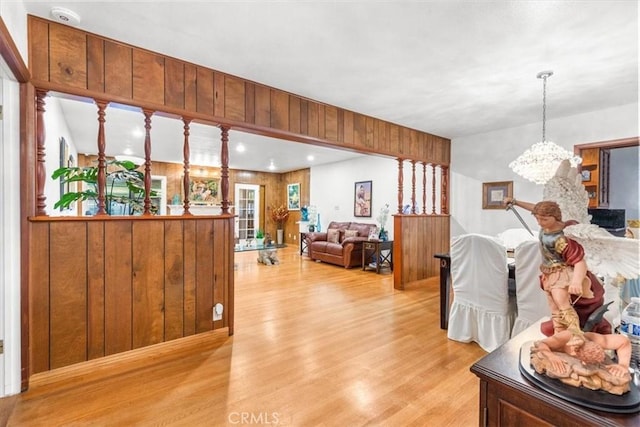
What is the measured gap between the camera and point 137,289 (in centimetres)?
242

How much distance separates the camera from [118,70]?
2338mm

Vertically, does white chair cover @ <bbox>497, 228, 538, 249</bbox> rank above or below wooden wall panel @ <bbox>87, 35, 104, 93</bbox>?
below

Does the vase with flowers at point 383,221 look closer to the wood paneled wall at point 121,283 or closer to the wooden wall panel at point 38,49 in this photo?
the wood paneled wall at point 121,283

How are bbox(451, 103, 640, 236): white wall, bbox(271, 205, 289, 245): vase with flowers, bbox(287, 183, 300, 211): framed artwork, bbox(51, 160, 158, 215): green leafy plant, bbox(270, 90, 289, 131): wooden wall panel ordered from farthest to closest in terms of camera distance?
1. bbox(271, 205, 289, 245): vase with flowers
2. bbox(287, 183, 300, 211): framed artwork
3. bbox(451, 103, 640, 236): white wall
4. bbox(270, 90, 289, 131): wooden wall panel
5. bbox(51, 160, 158, 215): green leafy plant

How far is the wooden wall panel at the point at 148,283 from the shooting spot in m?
2.41

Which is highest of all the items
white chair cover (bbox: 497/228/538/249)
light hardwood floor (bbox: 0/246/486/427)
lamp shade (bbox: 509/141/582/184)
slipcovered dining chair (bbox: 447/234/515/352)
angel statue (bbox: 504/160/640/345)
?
lamp shade (bbox: 509/141/582/184)

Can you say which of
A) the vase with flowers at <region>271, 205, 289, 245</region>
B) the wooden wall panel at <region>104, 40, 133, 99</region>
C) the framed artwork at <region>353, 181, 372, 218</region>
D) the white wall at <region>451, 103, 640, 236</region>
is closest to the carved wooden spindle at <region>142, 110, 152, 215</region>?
the wooden wall panel at <region>104, 40, 133, 99</region>

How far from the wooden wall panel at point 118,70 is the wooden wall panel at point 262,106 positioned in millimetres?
1102

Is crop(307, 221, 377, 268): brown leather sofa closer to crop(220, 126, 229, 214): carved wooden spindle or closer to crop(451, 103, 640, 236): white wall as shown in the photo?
crop(451, 103, 640, 236): white wall

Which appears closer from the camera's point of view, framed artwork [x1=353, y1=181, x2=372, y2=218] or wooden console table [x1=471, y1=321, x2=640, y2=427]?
wooden console table [x1=471, y1=321, x2=640, y2=427]

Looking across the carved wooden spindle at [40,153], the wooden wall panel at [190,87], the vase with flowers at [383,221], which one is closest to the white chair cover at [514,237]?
the vase with flowers at [383,221]

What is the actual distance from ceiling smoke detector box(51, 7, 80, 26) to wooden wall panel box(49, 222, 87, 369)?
1416 mm

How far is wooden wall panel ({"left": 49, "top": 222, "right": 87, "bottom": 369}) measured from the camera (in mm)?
2100

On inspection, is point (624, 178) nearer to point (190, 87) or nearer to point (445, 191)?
point (445, 191)
